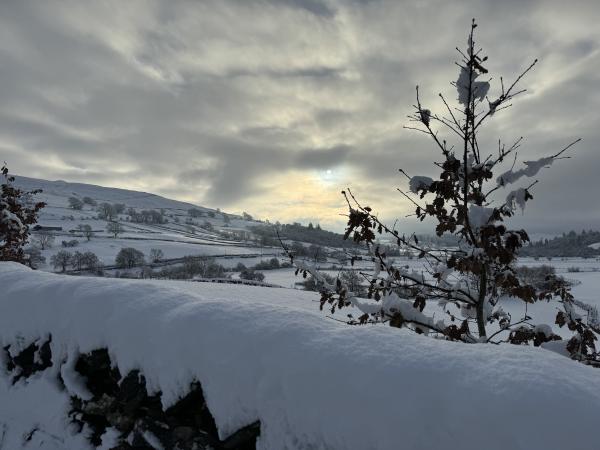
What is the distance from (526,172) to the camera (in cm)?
322

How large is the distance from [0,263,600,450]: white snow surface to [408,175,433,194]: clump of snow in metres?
1.45

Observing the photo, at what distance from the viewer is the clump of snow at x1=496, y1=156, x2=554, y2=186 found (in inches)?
124

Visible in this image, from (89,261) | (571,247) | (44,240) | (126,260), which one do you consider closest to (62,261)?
(89,261)

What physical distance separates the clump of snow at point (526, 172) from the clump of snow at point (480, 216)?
2.07 ft

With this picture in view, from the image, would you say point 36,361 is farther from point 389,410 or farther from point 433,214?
point 433,214

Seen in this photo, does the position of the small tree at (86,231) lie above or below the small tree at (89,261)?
above

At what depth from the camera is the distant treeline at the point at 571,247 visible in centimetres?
14712

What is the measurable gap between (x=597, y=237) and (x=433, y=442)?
211 m

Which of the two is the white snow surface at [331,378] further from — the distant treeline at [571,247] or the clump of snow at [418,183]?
the distant treeline at [571,247]

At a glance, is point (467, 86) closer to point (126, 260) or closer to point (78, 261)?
point (78, 261)

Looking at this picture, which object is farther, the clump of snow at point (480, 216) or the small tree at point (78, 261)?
the small tree at point (78, 261)

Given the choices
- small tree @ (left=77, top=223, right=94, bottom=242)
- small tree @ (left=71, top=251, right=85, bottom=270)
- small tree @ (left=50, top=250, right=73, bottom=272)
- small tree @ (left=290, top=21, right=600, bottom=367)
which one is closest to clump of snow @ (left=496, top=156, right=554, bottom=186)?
small tree @ (left=290, top=21, right=600, bottom=367)

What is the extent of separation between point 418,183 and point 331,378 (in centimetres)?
209

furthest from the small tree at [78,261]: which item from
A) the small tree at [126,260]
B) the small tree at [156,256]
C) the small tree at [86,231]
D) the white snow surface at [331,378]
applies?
the white snow surface at [331,378]
